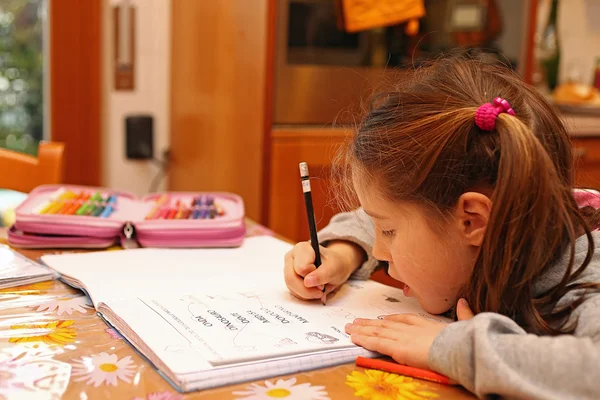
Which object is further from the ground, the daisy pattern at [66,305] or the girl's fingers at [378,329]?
the girl's fingers at [378,329]

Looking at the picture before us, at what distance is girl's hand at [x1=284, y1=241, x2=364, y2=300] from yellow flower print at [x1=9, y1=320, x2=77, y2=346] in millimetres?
258

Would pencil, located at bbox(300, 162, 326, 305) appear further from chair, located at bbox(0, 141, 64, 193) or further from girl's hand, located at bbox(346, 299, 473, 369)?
chair, located at bbox(0, 141, 64, 193)

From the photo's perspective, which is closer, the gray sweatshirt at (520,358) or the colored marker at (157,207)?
the gray sweatshirt at (520,358)

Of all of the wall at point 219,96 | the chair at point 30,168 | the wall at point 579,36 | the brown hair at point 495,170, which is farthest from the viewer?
the wall at point 579,36

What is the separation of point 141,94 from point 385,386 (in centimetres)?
181

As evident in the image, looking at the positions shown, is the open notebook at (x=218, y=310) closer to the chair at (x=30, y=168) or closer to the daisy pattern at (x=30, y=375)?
the daisy pattern at (x=30, y=375)

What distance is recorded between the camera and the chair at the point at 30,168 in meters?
1.41

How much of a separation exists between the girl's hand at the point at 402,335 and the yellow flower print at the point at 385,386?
2 cm

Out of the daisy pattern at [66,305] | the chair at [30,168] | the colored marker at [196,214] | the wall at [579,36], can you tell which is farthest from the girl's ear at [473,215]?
the wall at [579,36]

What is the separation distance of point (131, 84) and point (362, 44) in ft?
2.40

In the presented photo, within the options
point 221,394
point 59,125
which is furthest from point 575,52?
point 221,394

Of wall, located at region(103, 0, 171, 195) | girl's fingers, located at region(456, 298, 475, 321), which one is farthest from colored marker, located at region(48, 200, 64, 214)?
wall, located at region(103, 0, 171, 195)

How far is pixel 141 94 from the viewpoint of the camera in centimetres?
228

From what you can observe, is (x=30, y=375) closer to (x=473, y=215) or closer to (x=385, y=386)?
(x=385, y=386)
